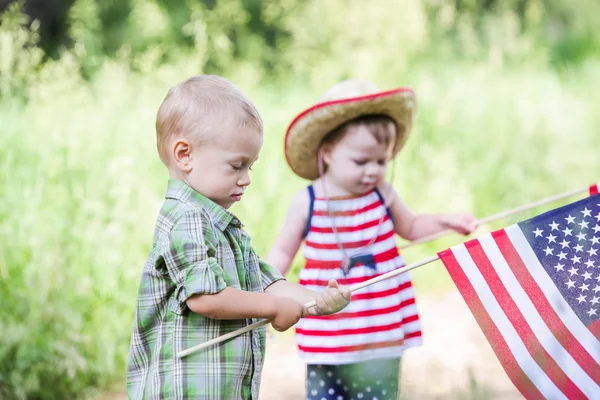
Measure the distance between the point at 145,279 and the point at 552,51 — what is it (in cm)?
911

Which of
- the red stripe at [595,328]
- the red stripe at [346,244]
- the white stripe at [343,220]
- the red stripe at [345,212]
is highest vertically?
the red stripe at [345,212]

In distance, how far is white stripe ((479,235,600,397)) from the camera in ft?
8.84

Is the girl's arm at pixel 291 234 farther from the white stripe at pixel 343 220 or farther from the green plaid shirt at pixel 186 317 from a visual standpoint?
the green plaid shirt at pixel 186 317

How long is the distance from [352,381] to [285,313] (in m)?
1.10

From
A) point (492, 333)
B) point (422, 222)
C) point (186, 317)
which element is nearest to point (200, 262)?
point (186, 317)

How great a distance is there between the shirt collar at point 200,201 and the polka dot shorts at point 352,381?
1.18 metres

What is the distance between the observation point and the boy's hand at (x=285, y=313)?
2473mm

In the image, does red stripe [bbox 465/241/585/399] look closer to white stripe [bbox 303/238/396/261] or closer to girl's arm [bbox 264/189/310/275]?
white stripe [bbox 303/238/396/261]

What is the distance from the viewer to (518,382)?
2.70 metres


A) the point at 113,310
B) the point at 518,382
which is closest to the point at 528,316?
the point at 518,382

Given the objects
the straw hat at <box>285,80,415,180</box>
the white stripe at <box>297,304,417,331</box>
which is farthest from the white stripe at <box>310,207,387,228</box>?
the white stripe at <box>297,304,417,331</box>

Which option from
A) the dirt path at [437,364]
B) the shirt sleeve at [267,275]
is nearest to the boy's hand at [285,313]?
the shirt sleeve at [267,275]

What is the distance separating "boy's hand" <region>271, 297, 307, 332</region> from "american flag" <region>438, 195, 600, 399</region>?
501 mm

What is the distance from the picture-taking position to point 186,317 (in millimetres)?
2447
